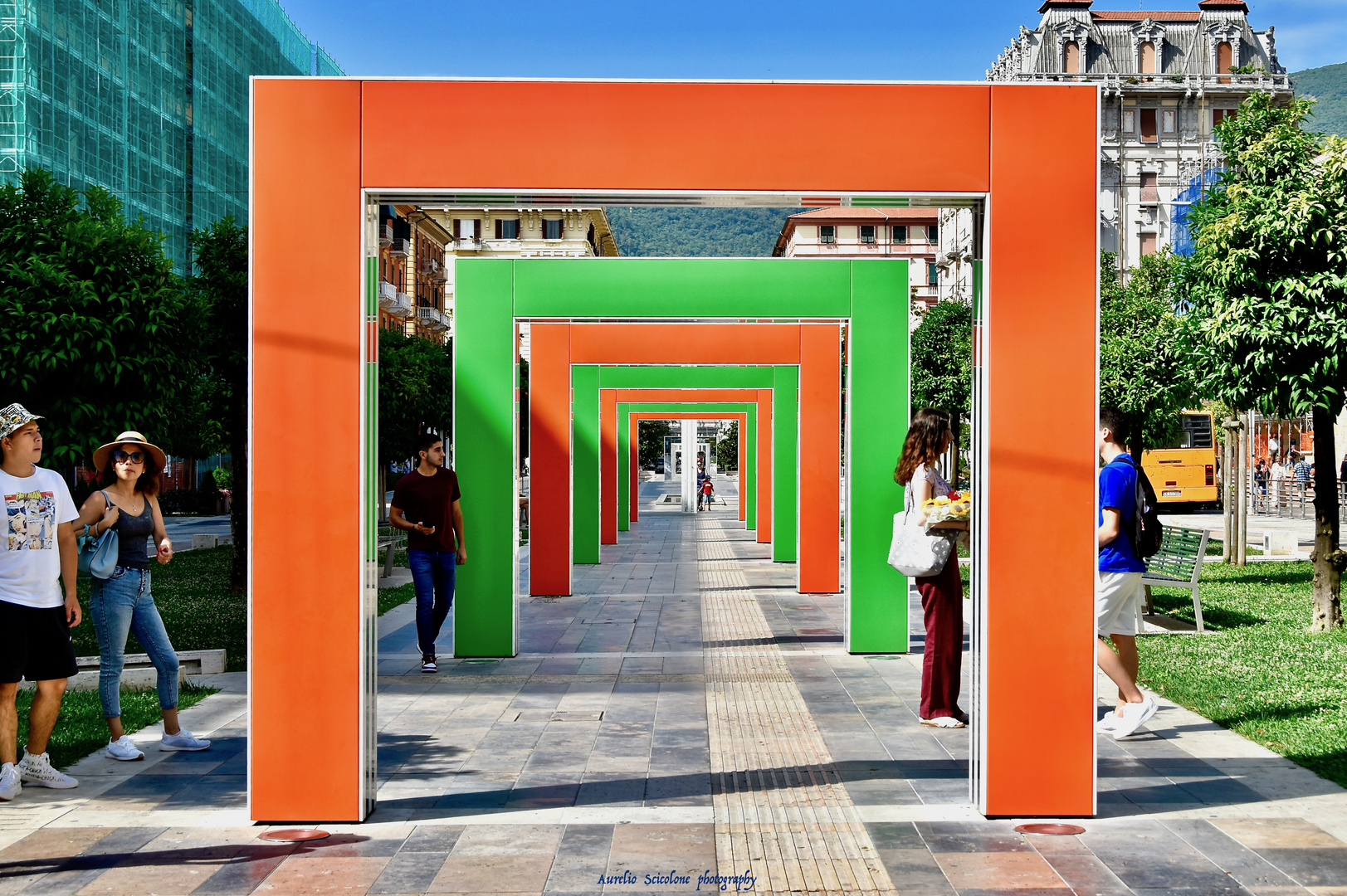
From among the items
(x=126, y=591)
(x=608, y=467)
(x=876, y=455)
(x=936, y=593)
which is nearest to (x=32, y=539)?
(x=126, y=591)

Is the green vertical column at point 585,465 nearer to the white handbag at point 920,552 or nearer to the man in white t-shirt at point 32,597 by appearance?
the white handbag at point 920,552

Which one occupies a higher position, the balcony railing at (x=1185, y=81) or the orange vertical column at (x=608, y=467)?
the balcony railing at (x=1185, y=81)

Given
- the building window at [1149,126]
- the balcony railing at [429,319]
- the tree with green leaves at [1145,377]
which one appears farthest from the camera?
the balcony railing at [429,319]

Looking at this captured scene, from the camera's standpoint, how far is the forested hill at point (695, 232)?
415 feet

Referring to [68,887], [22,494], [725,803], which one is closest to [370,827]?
[68,887]

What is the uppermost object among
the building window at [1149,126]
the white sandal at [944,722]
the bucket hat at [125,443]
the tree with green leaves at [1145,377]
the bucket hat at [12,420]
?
the building window at [1149,126]

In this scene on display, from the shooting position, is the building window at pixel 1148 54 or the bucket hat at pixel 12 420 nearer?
the bucket hat at pixel 12 420

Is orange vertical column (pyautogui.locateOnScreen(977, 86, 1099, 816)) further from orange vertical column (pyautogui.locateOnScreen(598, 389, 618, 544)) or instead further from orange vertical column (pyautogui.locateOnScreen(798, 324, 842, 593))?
orange vertical column (pyautogui.locateOnScreen(598, 389, 618, 544))

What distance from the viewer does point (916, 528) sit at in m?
6.95

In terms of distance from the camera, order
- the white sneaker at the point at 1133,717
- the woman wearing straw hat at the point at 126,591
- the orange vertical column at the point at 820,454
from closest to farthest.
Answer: the woman wearing straw hat at the point at 126,591, the white sneaker at the point at 1133,717, the orange vertical column at the point at 820,454

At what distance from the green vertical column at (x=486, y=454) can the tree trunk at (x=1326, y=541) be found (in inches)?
270

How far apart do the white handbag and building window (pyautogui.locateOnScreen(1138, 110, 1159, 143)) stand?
62.6 meters

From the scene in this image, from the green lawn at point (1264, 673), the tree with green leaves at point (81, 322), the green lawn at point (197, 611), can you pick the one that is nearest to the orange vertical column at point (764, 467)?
the green lawn at point (197, 611)

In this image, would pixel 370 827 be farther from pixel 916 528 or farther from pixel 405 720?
pixel 916 528
